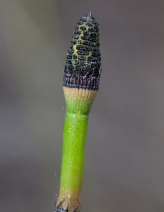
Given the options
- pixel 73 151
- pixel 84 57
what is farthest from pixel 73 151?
pixel 84 57

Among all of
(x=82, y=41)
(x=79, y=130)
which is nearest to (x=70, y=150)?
(x=79, y=130)

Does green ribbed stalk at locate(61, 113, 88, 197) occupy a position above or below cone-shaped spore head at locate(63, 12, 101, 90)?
below

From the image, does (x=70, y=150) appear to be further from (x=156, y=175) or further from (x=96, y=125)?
(x=156, y=175)

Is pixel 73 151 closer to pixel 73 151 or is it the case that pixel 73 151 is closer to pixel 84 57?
pixel 73 151

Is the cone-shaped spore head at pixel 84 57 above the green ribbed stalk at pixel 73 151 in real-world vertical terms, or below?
above

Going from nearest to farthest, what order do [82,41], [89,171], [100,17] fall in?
[82,41], [100,17], [89,171]

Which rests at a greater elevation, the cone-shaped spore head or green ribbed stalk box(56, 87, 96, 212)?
the cone-shaped spore head
